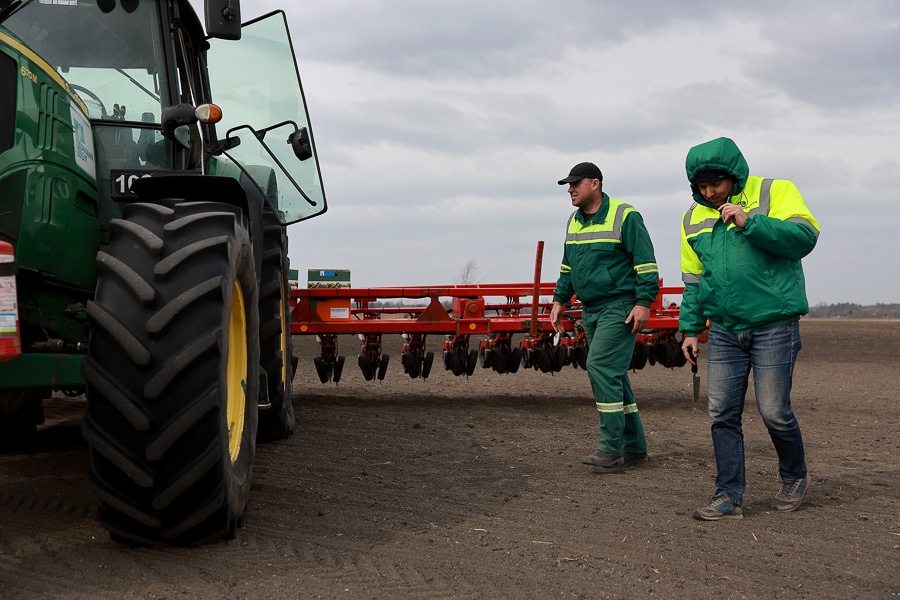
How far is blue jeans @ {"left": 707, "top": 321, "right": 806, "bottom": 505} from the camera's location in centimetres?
420

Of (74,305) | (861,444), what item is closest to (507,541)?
(74,305)

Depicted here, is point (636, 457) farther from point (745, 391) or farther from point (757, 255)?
point (757, 255)

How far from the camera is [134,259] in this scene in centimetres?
330

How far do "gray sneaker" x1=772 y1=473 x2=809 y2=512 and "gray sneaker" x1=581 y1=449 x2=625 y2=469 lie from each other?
4.01ft

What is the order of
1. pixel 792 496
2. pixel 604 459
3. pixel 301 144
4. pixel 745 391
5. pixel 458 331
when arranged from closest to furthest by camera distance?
1. pixel 745 391
2. pixel 792 496
3. pixel 604 459
4. pixel 301 144
5. pixel 458 331

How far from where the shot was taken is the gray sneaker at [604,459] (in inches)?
217

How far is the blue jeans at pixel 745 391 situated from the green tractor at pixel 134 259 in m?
2.18

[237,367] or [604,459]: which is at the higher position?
[237,367]

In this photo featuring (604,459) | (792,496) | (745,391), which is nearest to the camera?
(745,391)

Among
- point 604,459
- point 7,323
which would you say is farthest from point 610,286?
point 7,323

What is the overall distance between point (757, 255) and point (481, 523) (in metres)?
1.77

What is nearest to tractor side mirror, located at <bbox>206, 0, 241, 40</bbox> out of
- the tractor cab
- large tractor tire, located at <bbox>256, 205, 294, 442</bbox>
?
the tractor cab

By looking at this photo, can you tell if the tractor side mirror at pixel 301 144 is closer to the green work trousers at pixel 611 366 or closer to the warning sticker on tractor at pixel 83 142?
the warning sticker on tractor at pixel 83 142

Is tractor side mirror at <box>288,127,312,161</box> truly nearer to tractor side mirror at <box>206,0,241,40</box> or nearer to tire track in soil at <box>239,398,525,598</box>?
tractor side mirror at <box>206,0,241,40</box>
